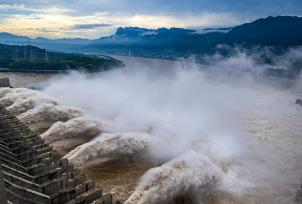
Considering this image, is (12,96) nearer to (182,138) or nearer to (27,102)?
(27,102)

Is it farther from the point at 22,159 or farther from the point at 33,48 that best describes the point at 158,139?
the point at 33,48

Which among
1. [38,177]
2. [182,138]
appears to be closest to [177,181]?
[38,177]

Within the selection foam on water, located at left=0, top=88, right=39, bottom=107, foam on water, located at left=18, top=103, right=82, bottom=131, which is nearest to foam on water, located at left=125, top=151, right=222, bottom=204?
foam on water, located at left=18, top=103, right=82, bottom=131

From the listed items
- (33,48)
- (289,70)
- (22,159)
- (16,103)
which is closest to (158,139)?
(22,159)

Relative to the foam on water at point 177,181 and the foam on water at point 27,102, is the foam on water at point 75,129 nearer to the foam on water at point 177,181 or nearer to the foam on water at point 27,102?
the foam on water at point 177,181

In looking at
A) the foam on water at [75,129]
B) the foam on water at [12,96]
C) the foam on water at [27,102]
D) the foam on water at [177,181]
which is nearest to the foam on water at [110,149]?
the foam on water at [75,129]

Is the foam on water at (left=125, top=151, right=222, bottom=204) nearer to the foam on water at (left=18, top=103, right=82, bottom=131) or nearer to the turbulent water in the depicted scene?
the turbulent water
